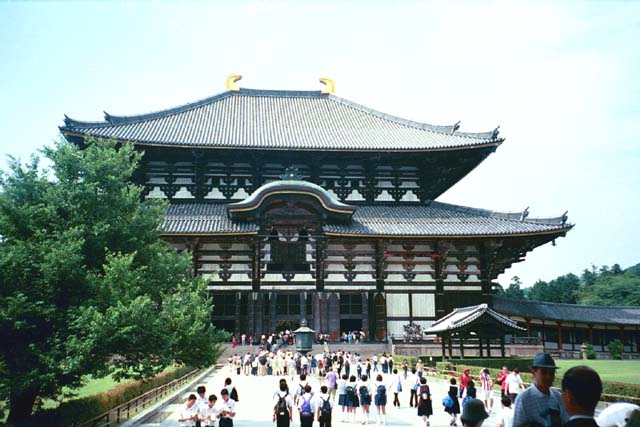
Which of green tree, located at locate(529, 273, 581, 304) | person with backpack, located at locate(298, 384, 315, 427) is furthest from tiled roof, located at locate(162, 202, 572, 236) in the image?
green tree, located at locate(529, 273, 581, 304)

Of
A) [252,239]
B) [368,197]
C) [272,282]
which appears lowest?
[272,282]

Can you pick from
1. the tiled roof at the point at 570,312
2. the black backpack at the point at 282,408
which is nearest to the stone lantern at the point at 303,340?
the tiled roof at the point at 570,312

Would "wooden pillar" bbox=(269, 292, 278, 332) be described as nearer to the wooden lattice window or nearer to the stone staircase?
the wooden lattice window

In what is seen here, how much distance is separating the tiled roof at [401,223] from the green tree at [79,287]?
20188 mm

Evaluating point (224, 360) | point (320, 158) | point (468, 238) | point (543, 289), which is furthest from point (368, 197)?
point (543, 289)

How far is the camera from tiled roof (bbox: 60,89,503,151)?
42219mm

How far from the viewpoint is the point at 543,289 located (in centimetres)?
11875

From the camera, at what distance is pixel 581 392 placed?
4.38 m

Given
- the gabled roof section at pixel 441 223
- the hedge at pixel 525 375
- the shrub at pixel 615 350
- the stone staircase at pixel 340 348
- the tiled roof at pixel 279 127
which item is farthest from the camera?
the shrub at pixel 615 350

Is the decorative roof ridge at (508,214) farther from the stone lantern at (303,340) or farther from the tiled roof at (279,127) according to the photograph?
the stone lantern at (303,340)

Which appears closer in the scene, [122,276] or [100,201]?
[122,276]

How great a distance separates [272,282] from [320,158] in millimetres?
10081

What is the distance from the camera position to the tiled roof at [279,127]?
139ft

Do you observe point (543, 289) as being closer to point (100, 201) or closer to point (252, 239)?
point (252, 239)
